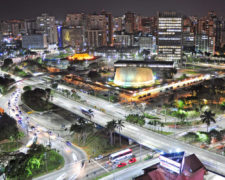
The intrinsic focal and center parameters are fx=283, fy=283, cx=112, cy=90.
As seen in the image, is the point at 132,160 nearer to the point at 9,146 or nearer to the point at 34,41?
the point at 9,146

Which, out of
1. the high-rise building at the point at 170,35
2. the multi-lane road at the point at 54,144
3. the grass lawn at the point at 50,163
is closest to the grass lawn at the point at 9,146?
the multi-lane road at the point at 54,144

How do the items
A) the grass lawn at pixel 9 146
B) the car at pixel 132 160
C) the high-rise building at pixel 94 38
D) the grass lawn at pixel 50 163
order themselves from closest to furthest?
the grass lawn at pixel 50 163 → the car at pixel 132 160 → the grass lawn at pixel 9 146 → the high-rise building at pixel 94 38

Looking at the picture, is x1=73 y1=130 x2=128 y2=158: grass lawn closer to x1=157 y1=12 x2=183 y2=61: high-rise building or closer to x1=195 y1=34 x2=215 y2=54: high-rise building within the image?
x1=157 y1=12 x2=183 y2=61: high-rise building

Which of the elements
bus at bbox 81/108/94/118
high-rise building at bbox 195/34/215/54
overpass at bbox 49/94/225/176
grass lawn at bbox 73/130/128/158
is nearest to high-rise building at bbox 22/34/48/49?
high-rise building at bbox 195/34/215/54

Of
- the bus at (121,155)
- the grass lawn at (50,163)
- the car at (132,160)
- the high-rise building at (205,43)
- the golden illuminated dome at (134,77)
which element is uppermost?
the high-rise building at (205,43)

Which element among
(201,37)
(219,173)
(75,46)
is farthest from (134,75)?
(75,46)

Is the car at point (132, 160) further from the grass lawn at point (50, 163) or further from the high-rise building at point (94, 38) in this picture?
the high-rise building at point (94, 38)

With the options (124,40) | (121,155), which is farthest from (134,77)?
(124,40)
